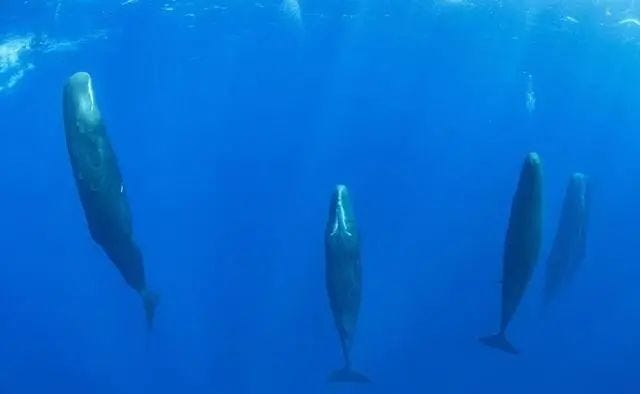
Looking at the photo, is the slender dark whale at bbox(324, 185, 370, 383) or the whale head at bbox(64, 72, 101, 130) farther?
the slender dark whale at bbox(324, 185, 370, 383)

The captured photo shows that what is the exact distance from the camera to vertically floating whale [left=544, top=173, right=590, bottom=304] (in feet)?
30.5

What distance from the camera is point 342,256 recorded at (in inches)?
254

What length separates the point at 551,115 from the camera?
36031 millimetres

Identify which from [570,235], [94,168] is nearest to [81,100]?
[94,168]

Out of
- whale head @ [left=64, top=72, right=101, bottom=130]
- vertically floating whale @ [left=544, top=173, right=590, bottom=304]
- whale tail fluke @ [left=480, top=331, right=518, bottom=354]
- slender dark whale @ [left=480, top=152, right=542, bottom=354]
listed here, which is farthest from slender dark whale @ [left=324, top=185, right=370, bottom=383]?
Result: vertically floating whale @ [left=544, top=173, right=590, bottom=304]

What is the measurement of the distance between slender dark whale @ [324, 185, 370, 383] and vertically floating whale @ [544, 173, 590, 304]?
379 cm

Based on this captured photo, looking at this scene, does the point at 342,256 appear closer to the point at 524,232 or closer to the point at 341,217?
the point at 341,217

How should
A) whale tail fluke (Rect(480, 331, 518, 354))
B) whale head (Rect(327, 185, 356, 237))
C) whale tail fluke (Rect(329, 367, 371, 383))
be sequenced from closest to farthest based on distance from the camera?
1. whale head (Rect(327, 185, 356, 237))
2. whale tail fluke (Rect(480, 331, 518, 354))
3. whale tail fluke (Rect(329, 367, 371, 383))

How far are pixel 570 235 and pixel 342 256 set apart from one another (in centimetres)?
423

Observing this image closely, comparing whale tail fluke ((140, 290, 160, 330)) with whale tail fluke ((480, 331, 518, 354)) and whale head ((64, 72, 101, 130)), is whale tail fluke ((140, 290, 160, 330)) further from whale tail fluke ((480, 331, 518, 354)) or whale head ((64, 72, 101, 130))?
whale tail fluke ((480, 331, 518, 354))

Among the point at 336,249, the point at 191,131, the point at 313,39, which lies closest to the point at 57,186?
the point at 191,131

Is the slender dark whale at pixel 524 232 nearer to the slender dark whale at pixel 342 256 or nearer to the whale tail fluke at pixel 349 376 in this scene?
the slender dark whale at pixel 342 256

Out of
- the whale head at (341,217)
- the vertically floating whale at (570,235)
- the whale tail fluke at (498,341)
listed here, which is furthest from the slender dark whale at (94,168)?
the vertically floating whale at (570,235)

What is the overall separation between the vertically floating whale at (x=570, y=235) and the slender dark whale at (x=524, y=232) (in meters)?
3.21
